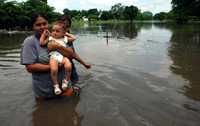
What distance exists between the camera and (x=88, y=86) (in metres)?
6.10

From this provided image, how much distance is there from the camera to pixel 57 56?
14.4 feet

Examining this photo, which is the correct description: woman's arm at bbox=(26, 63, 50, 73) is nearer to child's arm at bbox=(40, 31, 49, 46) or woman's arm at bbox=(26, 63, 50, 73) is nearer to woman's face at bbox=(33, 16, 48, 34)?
child's arm at bbox=(40, 31, 49, 46)

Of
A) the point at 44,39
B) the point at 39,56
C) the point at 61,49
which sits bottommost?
the point at 39,56

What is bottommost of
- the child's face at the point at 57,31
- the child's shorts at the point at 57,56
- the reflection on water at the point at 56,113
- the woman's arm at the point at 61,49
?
the reflection on water at the point at 56,113

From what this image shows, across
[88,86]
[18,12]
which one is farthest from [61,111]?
[18,12]

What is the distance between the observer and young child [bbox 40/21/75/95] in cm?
432

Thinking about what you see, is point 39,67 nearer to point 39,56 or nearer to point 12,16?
point 39,56

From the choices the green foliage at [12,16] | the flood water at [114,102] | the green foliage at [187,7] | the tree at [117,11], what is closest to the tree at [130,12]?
the tree at [117,11]

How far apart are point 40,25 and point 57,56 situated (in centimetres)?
59

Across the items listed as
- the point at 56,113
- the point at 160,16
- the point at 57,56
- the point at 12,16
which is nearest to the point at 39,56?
the point at 57,56

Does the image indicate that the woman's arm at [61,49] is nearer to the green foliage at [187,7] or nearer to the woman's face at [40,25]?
the woman's face at [40,25]

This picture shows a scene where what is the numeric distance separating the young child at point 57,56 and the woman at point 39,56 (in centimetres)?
10

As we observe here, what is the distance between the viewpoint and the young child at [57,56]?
432 centimetres

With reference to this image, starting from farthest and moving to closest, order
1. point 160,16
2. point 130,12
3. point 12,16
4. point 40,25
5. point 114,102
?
point 160,16 → point 130,12 → point 12,16 → point 114,102 → point 40,25
